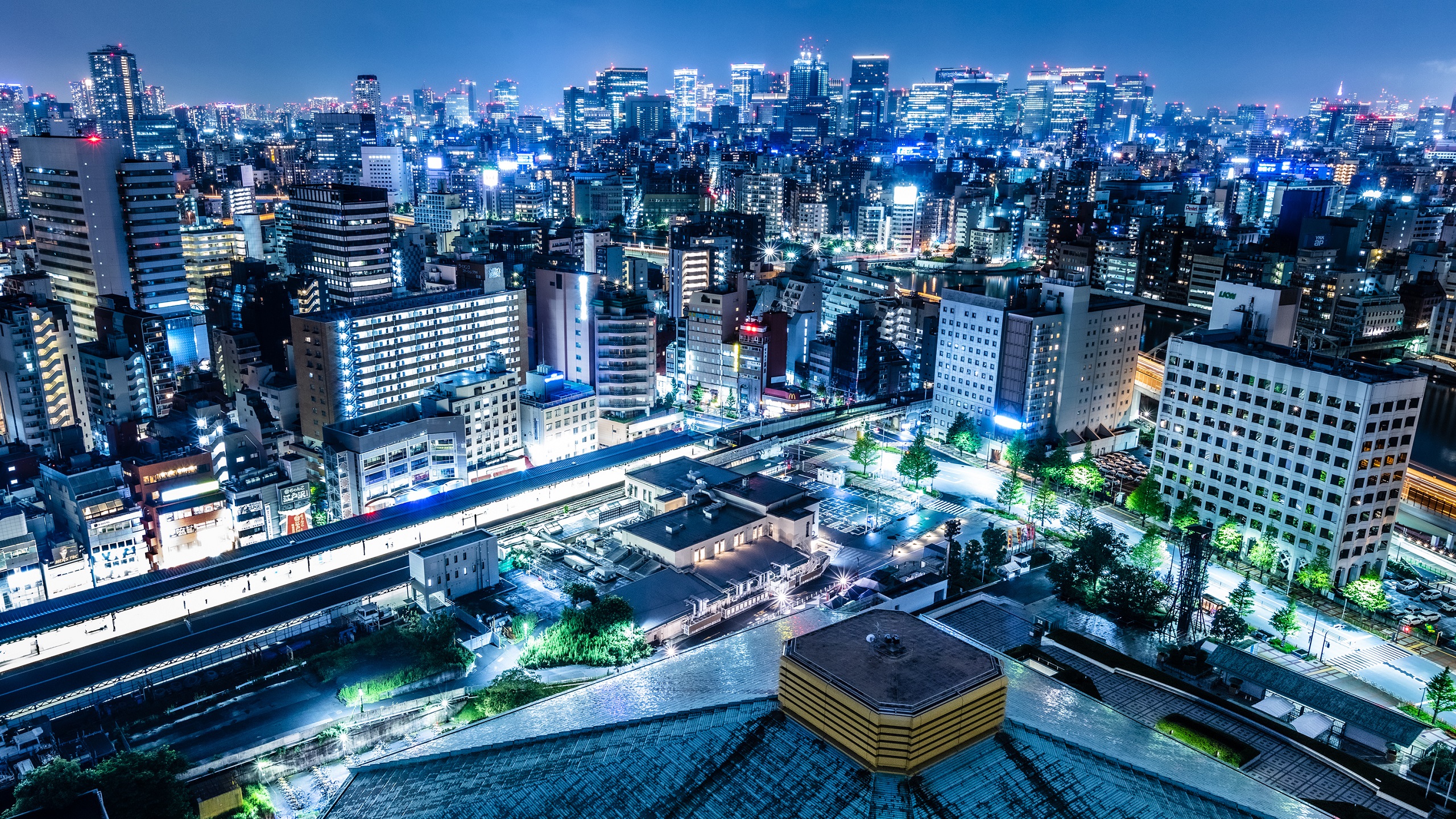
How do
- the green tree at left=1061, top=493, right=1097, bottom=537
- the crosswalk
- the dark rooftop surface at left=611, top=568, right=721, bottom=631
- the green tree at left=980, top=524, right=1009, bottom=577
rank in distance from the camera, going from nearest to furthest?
the crosswalk, the dark rooftop surface at left=611, top=568, right=721, bottom=631, the green tree at left=980, top=524, right=1009, bottom=577, the green tree at left=1061, top=493, right=1097, bottom=537

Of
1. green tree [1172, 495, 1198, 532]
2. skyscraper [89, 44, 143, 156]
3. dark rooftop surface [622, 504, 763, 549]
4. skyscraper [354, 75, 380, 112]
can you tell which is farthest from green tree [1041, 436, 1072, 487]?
skyscraper [354, 75, 380, 112]

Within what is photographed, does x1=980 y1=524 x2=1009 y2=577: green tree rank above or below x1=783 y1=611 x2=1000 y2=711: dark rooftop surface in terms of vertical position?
below

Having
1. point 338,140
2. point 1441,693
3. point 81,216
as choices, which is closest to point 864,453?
point 1441,693

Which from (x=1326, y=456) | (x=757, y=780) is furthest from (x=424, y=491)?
(x=1326, y=456)

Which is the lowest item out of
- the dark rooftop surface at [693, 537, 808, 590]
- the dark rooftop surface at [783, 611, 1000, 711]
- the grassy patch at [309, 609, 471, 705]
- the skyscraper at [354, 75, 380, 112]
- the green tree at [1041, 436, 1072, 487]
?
the grassy patch at [309, 609, 471, 705]

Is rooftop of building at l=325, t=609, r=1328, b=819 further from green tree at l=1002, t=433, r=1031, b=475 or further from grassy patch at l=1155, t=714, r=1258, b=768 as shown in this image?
green tree at l=1002, t=433, r=1031, b=475

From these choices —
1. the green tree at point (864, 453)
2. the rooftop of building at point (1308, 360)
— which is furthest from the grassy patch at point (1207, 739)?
the green tree at point (864, 453)

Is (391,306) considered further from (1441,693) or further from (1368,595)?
(1441,693)
